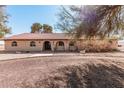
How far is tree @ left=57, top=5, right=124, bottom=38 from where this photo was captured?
20.1ft

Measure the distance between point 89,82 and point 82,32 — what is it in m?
1.67

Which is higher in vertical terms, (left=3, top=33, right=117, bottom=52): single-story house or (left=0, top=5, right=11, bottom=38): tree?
(left=0, top=5, right=11, bottom=38): tree

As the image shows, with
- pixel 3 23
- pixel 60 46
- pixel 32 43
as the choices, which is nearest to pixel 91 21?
pixel 3 23

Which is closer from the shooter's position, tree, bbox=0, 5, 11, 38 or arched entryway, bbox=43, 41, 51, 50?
tree, bbox=0, 5, 11, 38

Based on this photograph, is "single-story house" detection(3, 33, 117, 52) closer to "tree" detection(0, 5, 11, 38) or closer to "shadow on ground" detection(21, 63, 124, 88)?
"tree" detection(0, 5, 11, 38)

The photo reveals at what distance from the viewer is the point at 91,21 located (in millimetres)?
6344

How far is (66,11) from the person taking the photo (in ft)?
20.9

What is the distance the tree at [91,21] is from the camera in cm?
613

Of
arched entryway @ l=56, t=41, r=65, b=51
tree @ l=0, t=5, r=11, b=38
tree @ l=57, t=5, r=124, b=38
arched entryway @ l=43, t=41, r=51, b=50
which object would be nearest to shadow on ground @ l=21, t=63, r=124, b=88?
tree @ l=57, t=5, r=124, b=38

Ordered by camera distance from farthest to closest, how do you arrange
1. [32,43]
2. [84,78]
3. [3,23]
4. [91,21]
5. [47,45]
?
[47,45] < [32,43] < [3,23] < [91,21] < [84,78]

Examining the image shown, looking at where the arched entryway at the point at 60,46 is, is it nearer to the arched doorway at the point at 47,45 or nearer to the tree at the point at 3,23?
the arched doorway at the point at 47,45

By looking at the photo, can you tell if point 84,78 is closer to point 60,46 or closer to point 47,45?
point 60,46

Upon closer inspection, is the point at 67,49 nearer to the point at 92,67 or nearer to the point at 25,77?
the point at 92,67
